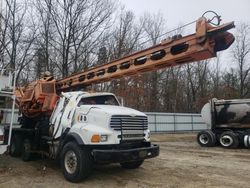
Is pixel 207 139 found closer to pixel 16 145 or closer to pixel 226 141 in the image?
pixel 226 141

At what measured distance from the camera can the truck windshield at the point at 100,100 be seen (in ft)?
32.7

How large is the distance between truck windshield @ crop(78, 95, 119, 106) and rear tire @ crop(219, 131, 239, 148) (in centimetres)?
938

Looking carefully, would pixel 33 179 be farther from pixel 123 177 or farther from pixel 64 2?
pixel 64 2

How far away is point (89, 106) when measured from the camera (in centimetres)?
936

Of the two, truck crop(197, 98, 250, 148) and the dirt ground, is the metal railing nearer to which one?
truck crop(197, 98, 250, 148)

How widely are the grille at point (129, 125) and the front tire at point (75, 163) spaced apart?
3.24 ft

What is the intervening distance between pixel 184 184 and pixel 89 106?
10.3 ft

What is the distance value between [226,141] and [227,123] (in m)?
1.04

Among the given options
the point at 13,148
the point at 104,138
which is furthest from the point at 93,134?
the point at 13,148

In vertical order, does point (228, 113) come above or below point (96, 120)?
above

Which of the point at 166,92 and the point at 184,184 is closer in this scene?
the point at 184,184

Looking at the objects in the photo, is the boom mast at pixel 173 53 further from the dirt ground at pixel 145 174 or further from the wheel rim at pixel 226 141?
the wheel rim at pixel 226 141

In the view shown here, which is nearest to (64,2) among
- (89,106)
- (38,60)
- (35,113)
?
(38,60)

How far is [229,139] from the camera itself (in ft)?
59.3
